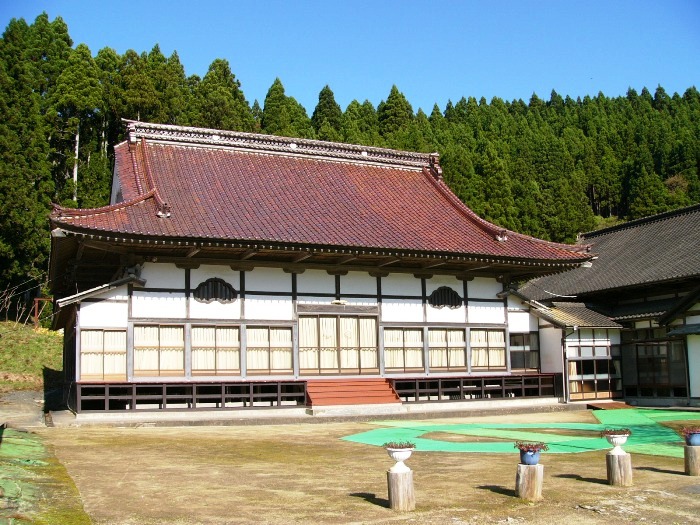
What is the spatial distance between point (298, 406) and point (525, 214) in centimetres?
→ 3902

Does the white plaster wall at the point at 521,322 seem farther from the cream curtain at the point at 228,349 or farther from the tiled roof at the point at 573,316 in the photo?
the cream curtain at the point at 228,349

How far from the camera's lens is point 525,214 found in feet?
181

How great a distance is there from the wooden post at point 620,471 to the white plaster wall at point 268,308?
1288 centimetres

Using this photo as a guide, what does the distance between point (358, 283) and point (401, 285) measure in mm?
1407

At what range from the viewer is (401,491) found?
757cm

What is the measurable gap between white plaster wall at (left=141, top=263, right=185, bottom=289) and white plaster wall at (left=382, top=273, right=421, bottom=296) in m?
6.14

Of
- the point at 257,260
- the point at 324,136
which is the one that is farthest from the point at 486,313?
the point at 324,136

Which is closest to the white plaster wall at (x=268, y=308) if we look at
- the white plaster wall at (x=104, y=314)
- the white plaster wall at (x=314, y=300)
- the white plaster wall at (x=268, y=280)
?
the white plaster wall at (x=268, y=280)

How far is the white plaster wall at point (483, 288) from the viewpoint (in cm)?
2328

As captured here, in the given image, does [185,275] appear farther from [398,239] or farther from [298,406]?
[398,239]

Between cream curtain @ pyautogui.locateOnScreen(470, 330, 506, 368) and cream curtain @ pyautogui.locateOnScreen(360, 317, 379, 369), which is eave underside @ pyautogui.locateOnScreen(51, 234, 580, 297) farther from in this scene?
cream curtain @ pyautogui.locateOnScreen(470, 330, 506, 368)

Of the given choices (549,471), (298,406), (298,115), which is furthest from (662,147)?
(549,471)

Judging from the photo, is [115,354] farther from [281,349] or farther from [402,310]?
[402,310]

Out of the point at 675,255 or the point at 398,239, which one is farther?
the point at 675,255
